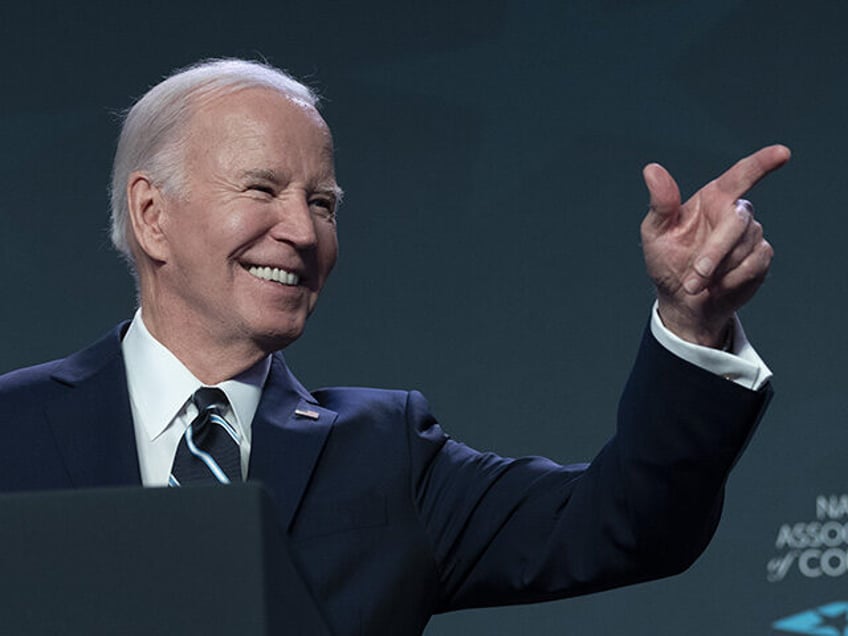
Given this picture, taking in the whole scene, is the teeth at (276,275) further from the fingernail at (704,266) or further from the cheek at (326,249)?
the fingernail at (704,266)

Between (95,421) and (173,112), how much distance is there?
35 cm

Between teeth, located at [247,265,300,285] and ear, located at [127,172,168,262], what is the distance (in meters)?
0.13

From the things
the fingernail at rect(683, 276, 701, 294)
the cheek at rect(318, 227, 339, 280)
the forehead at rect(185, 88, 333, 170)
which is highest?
the forehead at rect(185, 88, 333, 170)

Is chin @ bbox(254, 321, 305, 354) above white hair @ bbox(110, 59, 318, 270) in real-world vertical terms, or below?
below

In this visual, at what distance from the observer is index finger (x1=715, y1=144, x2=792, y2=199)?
118 centimetres

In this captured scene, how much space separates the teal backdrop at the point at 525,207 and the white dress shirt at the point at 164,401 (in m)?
1.39

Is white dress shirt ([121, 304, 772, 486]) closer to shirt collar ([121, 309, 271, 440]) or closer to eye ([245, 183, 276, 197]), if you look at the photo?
shirt collar ([121, 309, 271, 440])

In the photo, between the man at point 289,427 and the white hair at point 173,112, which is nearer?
the man at point 289,427

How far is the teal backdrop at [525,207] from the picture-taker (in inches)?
110

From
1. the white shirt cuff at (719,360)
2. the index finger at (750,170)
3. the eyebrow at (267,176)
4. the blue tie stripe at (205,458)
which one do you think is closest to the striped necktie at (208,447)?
the blue tie stripe at (205,458)

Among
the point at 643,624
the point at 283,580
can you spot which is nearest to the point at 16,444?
the point at 283,580

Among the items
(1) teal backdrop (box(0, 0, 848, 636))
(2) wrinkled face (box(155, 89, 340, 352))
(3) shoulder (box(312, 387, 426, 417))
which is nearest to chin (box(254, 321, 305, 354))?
(2) wrinkled face (box(155, 89, 340, 352))

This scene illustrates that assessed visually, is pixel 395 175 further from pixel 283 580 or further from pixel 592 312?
pixel 283 580

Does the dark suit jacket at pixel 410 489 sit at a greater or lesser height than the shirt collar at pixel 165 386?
lesser
